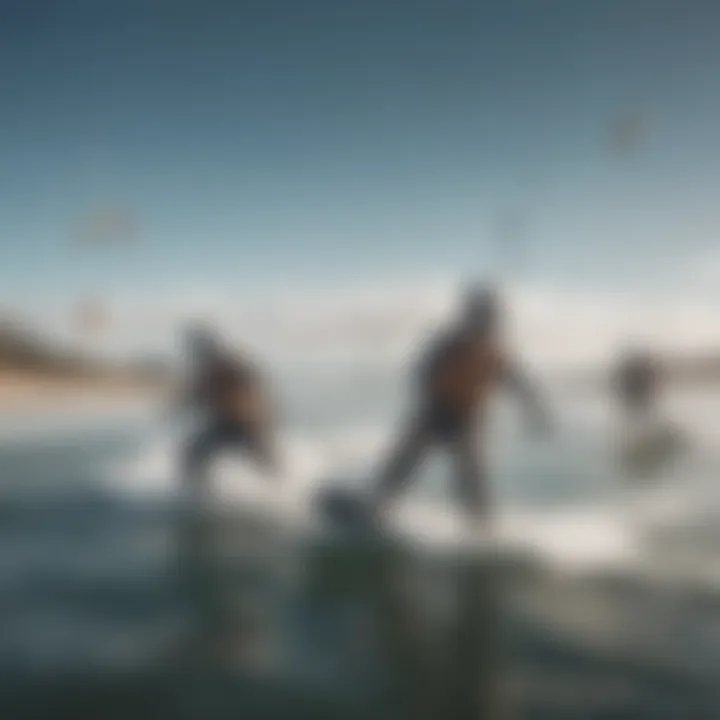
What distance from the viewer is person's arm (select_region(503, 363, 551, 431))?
2.73m

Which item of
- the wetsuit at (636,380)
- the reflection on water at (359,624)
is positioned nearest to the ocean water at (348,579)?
the reflection on water at (359,624)

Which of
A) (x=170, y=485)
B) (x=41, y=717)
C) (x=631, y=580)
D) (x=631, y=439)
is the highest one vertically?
(x=631, y=439)

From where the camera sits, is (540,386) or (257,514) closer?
(540,386)

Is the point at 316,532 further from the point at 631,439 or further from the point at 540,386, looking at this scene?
Answer: the point at 631,439

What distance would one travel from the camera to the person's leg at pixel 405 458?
2.78 meters

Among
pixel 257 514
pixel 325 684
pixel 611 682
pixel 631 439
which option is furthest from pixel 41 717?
pixel 631 439

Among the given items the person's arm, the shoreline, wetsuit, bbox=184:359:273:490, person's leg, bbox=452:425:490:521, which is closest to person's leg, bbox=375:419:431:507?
person's leg, bbox=452:425:490:521

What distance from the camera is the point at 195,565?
8.91 feet

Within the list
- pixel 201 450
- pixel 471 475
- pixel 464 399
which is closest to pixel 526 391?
pixel 464 399

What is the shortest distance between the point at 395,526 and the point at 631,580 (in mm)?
810

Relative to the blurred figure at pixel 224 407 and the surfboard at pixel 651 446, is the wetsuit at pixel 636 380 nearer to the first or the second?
the surfboard at pixel 651 446

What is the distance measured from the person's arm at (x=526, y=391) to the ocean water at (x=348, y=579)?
0.06m

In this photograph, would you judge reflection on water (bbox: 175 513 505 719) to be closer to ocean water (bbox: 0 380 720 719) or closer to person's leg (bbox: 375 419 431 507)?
ocean water (bbox: 0 380 720 719)

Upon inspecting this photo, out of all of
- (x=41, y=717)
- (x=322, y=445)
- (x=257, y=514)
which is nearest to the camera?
(x=41, y=717)
